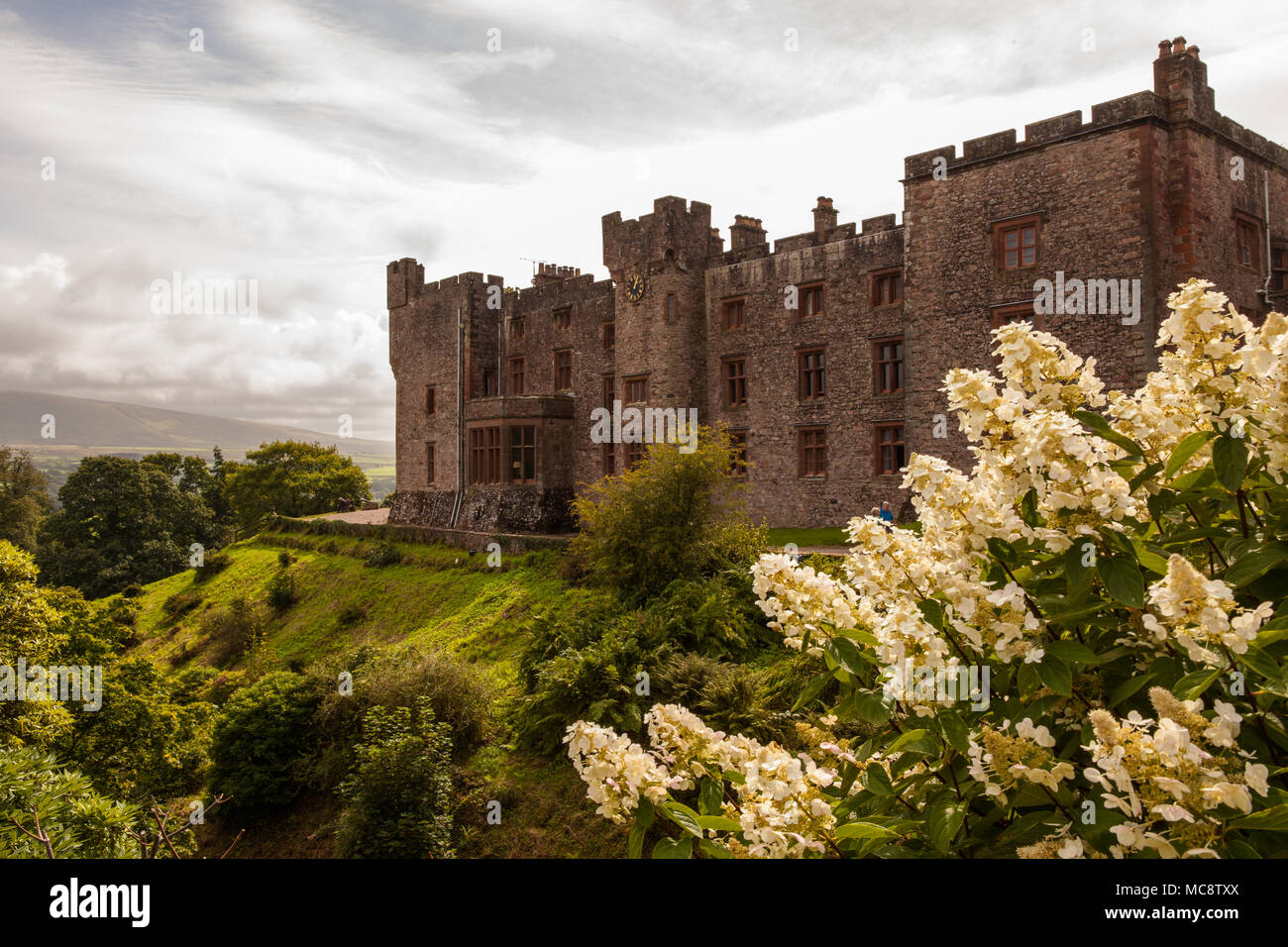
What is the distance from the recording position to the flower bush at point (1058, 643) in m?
2.47

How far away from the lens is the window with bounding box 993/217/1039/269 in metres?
20.5

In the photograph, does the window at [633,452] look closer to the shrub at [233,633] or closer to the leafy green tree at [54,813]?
the shrub at [233,633]

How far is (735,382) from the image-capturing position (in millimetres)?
30562

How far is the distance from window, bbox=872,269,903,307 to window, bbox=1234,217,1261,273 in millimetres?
8426

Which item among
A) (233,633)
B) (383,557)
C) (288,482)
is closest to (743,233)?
(383,557)

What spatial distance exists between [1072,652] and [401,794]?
1412 cm

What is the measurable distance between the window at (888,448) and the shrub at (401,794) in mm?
15692

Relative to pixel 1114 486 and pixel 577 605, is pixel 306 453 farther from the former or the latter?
pixel 1114 486

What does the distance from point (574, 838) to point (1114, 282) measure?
16.6 meters

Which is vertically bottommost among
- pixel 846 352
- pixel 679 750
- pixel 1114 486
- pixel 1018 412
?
pixel 679 750

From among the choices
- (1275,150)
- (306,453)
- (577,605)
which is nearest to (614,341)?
(577,605)

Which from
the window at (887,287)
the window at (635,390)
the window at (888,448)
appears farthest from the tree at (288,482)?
the window at (887,287)

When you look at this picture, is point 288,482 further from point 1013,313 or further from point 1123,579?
point 1123,579

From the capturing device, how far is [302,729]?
63.0ft
